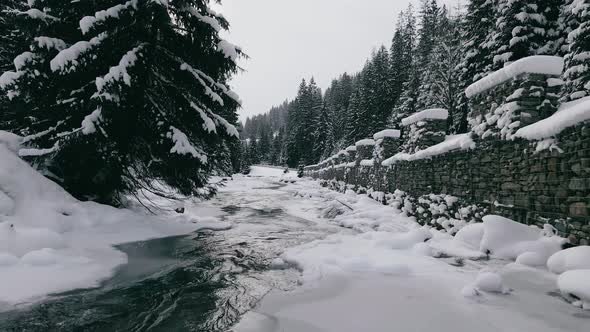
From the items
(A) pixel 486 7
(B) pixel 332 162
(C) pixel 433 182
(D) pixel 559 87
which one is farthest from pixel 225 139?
(A) pixel 486 7

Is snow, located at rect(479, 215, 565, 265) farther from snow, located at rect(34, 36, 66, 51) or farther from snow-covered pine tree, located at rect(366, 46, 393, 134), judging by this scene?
snow-covered pine tree, located at rect(366, 46, 393, 134)

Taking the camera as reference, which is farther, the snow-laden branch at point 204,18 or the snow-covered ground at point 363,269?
the snow-laden branch at point 204,18

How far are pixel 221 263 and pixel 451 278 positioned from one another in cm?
360

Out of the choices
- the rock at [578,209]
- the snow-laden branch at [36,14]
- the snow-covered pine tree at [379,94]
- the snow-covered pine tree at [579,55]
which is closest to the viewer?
the rock at [578,209]

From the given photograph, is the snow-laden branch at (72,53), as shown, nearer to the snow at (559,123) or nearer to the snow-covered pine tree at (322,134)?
the snow at (559,123)

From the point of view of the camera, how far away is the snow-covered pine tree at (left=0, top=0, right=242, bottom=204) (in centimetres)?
738

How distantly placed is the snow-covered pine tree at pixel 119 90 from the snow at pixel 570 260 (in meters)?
6.80

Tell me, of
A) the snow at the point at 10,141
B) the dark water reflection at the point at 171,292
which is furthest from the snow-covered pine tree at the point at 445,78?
the snow at the point at 10,141

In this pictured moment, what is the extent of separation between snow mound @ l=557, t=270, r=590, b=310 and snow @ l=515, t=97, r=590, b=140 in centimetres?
194

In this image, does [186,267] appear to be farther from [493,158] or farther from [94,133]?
[493,158]

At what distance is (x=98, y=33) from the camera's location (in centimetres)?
768

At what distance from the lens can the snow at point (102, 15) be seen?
6.90m

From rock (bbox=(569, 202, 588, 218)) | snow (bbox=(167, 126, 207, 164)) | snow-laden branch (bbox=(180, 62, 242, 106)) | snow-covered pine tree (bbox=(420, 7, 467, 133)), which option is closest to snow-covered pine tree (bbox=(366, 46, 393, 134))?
snow-covered pine tree (bbox=(420, 7, 467, 133))

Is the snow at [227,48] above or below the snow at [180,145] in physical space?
above
